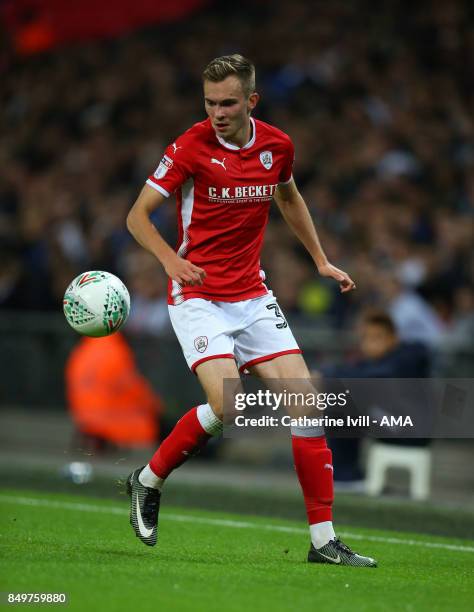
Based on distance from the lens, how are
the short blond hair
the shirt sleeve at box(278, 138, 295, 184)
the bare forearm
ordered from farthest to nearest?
the shirt sleeve at box(278, 138, 295, 184)
the short blond hair
the bare forearm

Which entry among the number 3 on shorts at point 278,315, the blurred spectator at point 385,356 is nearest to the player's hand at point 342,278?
the number 3 on shorts at point 278,315

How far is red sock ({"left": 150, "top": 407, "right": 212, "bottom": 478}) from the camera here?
21.9ft

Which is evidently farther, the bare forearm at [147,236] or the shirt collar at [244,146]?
the shirt collar at [244,146]

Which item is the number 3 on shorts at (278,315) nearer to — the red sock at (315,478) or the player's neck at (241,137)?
the red sock at (315,478)

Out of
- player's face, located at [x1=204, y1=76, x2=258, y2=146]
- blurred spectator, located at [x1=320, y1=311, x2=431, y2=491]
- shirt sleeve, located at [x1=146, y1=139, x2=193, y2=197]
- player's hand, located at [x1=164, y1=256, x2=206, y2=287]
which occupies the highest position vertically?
player's face, located at [x1=204, y1=76, x2=258, y2=146]

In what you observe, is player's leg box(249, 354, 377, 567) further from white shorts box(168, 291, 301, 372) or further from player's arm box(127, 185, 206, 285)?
player's arm box(127, 185, 206, 285)

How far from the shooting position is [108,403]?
13562 mm

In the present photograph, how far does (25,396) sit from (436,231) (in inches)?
199

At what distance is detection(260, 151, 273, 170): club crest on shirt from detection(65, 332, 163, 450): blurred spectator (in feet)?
22.7

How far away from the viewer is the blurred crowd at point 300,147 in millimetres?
13492

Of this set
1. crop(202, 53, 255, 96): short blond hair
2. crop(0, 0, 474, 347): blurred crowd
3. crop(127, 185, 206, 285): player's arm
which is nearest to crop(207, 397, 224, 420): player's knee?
crop(127, 185, 206, 285): player's arm

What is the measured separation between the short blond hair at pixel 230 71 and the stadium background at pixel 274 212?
389 centimetres

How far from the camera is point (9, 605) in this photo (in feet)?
16.4

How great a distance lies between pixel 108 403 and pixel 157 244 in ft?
24.3
